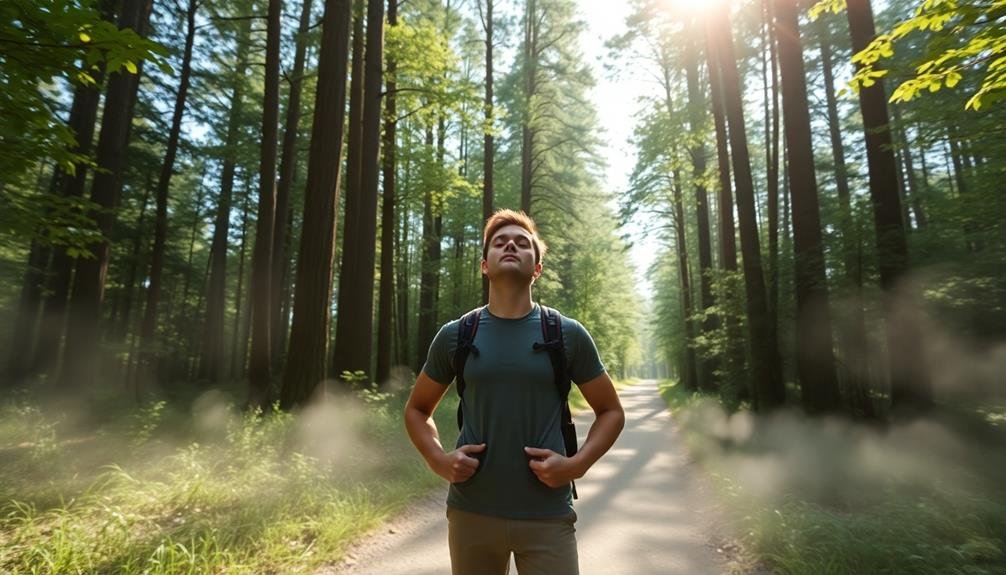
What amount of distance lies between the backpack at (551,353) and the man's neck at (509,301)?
3.0 inches

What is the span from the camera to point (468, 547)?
1811 mm

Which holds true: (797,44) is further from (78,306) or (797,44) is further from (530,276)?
(78,306)

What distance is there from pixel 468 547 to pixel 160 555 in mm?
3365

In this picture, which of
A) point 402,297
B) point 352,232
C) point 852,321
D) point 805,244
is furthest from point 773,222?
point 402,297

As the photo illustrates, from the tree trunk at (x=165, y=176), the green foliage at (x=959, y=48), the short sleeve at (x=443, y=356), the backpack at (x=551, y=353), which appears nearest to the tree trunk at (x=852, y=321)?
the green foliage at (x=959, y=48)

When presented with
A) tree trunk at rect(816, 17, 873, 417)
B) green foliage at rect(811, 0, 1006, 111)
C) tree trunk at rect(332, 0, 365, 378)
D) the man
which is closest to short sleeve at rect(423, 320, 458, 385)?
the man

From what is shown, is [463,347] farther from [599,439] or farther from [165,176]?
[165,176]

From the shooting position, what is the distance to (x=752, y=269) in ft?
35.7

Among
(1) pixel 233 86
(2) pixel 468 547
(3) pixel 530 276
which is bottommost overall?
(2) pixel 468 547

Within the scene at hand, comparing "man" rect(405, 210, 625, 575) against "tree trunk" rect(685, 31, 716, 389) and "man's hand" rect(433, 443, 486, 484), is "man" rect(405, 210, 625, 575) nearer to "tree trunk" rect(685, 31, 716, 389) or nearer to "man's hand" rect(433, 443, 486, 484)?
"man's hand" rect(433, 443, 486, 484)

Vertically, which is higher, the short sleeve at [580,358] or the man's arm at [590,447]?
the short sleeve at [580,358]

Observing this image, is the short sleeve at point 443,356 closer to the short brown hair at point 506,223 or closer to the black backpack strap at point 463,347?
the black backpack strap at point 463,347

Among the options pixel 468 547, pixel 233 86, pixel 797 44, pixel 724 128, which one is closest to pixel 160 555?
pixel 468 547

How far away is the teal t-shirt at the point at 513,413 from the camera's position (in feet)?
5.79
